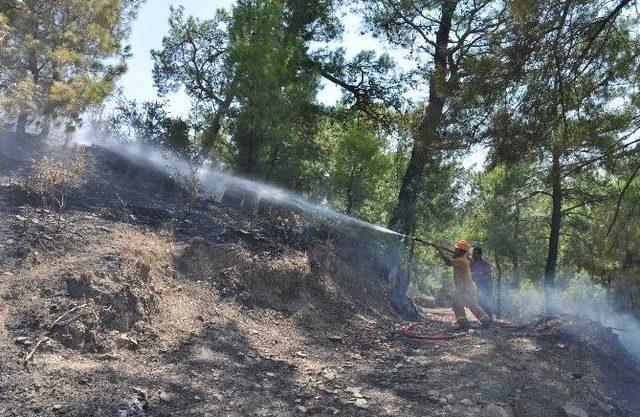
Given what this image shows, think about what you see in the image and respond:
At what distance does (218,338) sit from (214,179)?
8261 mm

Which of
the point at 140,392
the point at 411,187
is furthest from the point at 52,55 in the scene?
the point at 140,392

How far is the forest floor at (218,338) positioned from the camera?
4570 mm

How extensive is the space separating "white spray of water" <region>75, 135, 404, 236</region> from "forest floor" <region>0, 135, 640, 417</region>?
184cm

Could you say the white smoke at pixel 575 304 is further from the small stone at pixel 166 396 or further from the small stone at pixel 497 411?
the small stone at pixel 166 396

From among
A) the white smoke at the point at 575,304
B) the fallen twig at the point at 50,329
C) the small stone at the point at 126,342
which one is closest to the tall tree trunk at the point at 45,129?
the fallen twig at the point at 50,329

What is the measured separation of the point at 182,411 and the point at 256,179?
8.92 meters

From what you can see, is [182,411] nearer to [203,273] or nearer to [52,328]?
[52,328]

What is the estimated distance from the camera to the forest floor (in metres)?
4.57

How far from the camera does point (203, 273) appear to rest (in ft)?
24.2

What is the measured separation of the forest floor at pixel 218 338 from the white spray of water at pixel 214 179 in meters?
1.84

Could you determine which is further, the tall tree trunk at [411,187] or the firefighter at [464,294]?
the tall tree trunk at [411,187]

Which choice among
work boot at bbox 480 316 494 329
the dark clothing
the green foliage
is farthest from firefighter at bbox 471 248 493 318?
the green foliage

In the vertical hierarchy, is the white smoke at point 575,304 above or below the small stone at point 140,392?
below

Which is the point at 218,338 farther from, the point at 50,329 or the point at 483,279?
the point at 483,279
